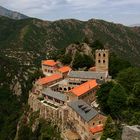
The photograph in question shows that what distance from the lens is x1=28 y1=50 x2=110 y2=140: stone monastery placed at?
79.3m

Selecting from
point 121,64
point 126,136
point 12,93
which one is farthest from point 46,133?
point 12,93

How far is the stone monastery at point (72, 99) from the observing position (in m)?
79.3

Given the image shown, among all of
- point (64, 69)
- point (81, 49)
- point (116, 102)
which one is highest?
point (81, 49)

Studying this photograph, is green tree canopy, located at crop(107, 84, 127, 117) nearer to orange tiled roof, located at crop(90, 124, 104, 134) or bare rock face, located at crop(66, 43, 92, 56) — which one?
orange tiled roof, located at crop(90, 124, 104, 134)

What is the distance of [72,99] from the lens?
94.4 metres

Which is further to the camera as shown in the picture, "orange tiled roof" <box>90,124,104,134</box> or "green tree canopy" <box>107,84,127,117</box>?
"green tree canopy" <box>107,84,127,117</box>

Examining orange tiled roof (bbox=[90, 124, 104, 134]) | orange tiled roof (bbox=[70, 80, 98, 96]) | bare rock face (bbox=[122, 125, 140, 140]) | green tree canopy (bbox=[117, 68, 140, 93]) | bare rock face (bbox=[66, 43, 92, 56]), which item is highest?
bare rock face (bbox=[66, 43, 92, 56])

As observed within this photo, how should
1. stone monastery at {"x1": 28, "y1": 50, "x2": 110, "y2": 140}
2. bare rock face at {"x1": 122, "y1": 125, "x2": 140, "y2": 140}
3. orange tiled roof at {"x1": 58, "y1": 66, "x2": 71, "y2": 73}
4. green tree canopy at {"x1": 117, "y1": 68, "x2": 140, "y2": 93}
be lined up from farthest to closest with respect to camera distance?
orange tiled roof at {"x1": 58, "y1": 66, "x2": 71, "y2": 73}, green tree canopy at {"x1": 117, "y1": 68, "x2": 140, "y2": 93}, stone monastery at {"x1": 28, "y1": 50, "x2": 110, "y2": 140}, bare rock face at {"x1": 122, "y1": 125, "x2": 140, "y2": 140}

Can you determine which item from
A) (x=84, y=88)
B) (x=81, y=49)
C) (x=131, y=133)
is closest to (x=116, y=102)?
(x=84, y=88)

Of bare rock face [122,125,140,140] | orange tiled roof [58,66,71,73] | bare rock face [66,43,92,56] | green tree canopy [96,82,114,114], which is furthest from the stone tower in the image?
bare rock face [122,125,140,140]

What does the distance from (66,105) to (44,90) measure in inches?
734

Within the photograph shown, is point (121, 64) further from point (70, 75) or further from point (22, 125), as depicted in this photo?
point (22, 125)

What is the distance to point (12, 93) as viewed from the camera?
7303 inches

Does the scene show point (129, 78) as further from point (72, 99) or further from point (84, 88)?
point (72, 99)
